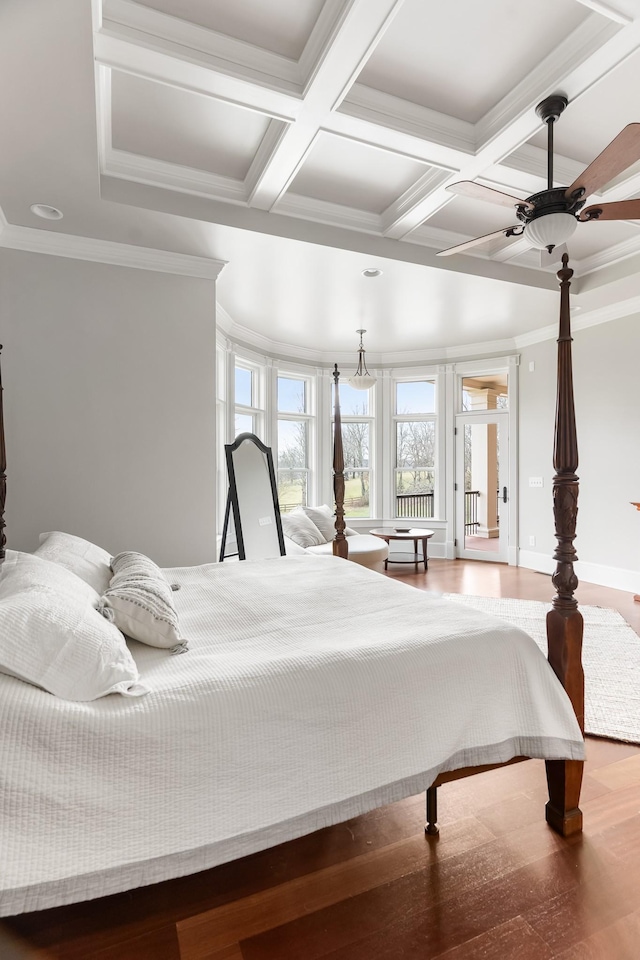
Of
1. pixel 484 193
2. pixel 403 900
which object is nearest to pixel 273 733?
pixel 403 900

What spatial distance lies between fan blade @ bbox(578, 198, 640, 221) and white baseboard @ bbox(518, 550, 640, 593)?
320 centimetres

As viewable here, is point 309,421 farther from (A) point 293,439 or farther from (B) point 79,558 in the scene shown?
(B) point 79,558

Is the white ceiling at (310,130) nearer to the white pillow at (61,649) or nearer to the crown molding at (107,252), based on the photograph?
the crown molding at (107,252)

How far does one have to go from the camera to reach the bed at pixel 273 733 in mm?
1139

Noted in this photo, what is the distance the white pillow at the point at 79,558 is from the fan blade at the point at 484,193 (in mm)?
2326

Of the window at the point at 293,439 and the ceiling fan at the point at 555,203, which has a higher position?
the ceiling fan at the point at 555,203

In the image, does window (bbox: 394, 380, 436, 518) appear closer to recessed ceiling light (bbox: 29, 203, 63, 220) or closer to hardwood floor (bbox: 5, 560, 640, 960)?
recessed ceiling light (bbox: 29, 203, 63, 220)

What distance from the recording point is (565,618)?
1.84 m

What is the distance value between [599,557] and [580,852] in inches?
170

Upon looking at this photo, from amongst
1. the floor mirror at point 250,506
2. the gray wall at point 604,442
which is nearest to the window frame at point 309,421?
the floor mirror at point 250,506

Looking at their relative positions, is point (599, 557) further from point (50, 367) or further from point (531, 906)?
point (50, 367)

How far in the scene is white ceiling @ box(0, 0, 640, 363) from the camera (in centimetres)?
211

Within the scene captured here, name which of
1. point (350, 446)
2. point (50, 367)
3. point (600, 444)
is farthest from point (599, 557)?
point (50, 367)

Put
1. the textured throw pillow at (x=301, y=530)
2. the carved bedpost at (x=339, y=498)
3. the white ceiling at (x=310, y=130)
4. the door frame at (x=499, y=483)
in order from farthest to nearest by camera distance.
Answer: the door frame at (x=499, y=483)
the textured throw pillow at (x=301, y=530)
the carved bedpost at (x=339, y=498)
the white ceiling at (x=310, y=130)
